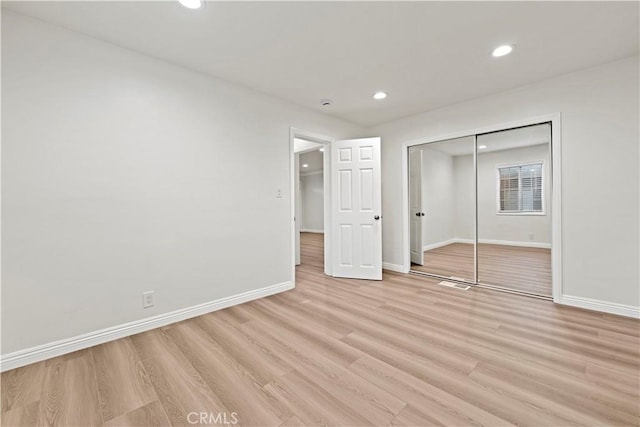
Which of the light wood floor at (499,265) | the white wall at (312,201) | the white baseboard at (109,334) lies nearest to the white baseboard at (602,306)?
the light wood floor at (499,265)

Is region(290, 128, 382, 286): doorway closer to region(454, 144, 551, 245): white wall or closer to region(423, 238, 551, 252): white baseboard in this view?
region(423, 238, 551, 252): white baseboard

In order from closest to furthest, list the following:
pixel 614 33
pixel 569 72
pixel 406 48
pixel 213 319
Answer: pixel 614 33 → pixel 406 48 → pixel 213 319 → pixel 569 72

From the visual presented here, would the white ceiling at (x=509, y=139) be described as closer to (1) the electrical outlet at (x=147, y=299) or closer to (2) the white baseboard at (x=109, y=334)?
(2) the white baseboard at (x=109, y=334)

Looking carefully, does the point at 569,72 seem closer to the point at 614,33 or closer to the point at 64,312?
the point at 614,33

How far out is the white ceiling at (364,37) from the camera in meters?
1.90

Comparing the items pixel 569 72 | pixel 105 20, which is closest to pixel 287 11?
pixel 105 20

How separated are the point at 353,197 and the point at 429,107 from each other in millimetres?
1669

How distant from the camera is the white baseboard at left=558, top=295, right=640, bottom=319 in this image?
2557mm

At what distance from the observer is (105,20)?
1987 millimetres

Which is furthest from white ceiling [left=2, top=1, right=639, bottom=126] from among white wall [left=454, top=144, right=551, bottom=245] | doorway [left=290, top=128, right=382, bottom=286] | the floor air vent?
the floor air vent

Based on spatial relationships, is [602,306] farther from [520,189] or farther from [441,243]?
[441,243]

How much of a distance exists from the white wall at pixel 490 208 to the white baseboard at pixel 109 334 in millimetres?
3932

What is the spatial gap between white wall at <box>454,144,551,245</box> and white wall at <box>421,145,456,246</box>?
0.13 metres

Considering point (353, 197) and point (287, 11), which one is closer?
point (287, 11)
